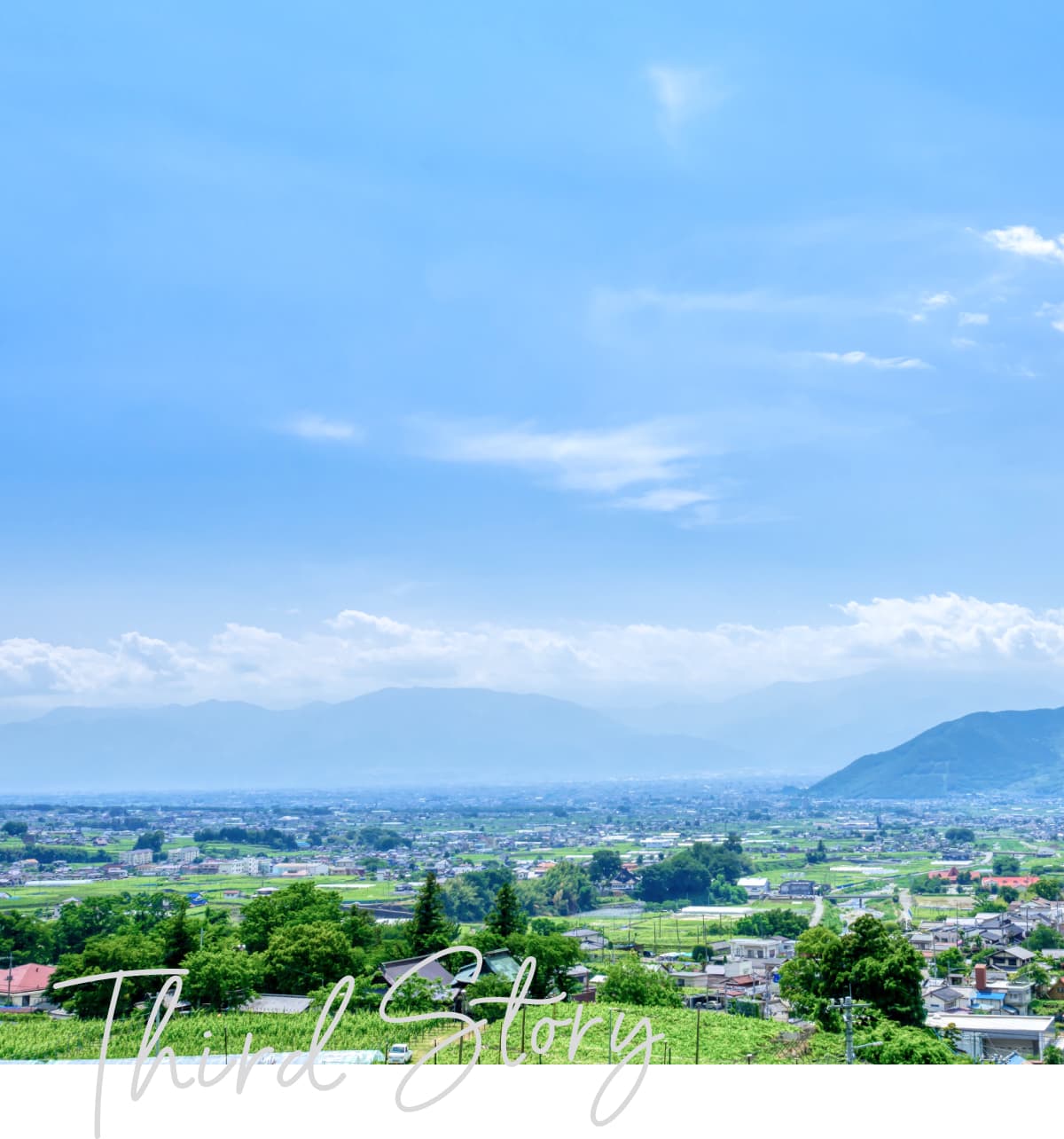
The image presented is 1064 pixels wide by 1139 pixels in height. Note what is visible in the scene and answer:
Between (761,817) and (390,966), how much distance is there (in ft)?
102

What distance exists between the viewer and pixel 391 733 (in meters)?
64.6

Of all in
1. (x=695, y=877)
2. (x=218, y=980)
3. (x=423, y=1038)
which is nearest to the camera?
(x=423, y=1038)

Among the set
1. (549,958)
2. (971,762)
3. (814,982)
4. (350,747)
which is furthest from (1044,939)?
(350,747)

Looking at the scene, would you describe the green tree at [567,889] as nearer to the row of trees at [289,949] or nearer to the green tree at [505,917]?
the row of trees at [289,949]

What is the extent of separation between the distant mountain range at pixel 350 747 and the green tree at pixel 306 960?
44194 mm

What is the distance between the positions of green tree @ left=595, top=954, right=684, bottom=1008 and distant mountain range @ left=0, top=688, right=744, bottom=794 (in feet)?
149

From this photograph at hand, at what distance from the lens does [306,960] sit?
9.88 m

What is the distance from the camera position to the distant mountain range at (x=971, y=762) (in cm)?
4697

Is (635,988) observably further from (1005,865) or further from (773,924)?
(1005,865)

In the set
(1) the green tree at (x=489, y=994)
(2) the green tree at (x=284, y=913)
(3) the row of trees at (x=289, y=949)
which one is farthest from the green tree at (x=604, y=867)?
(1) the green tree at (x=489, y=994)

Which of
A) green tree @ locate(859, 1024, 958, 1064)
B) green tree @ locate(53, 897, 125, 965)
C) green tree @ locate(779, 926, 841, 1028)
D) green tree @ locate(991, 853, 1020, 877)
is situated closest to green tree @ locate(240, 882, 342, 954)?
green tree @ locate(53, 897, 125, 965)

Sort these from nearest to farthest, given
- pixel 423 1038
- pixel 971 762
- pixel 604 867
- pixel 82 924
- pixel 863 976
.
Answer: pixel 423 1038
pixel 863 976
pixel 82 924
pixel 604 867
pixel 971 762

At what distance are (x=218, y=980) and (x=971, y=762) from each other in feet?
152
